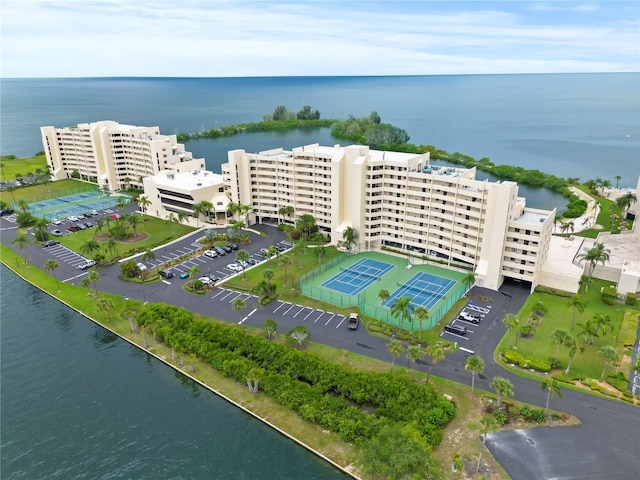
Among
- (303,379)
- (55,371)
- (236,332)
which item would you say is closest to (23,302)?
(55,371)

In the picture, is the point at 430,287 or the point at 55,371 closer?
the point at 55,371

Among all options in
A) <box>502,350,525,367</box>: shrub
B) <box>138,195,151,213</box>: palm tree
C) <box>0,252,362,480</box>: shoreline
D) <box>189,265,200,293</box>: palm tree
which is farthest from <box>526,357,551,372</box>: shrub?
<box>138,195,151,213</box>: palm tree

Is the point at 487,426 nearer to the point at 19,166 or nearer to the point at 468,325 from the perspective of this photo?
the point at 468,325

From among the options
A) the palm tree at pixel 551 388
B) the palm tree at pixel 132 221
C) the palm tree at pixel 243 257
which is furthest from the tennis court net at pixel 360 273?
the palm tree at pixel 132 221

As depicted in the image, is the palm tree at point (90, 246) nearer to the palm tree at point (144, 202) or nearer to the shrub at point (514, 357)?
the palm tree at point (144, 202)

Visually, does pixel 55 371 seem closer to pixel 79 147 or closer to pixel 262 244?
pixel 262 244

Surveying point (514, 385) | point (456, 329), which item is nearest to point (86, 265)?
point (456, 329)
